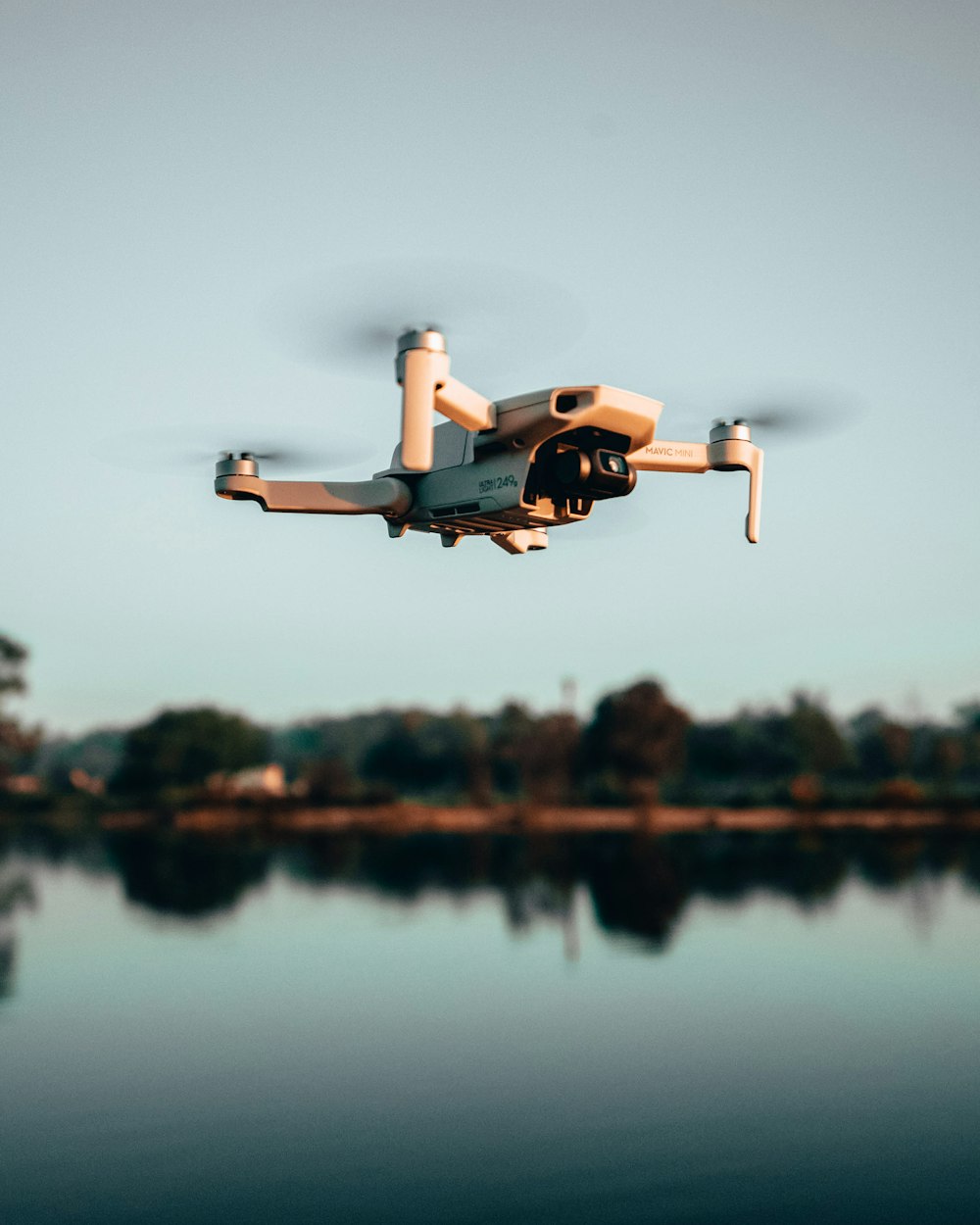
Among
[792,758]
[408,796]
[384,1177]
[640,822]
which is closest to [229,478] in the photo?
[384,1177]

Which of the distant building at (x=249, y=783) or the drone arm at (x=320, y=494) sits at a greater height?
the drone arm at (x=320, y=494)

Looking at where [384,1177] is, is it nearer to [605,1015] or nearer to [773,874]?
[605,1015]

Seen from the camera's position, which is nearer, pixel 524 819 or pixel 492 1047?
pixel 492 1047

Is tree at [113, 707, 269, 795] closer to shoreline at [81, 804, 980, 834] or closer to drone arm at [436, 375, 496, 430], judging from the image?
shoreline at [81, 804, 980, 834]

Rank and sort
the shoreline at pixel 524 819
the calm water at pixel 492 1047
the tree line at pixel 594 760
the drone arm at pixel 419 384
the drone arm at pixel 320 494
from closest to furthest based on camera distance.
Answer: the drone arm at pixel 419 384, the drone arm at pixel 320 494, the calm water at pixel 492 1047, the shoreline at pixel 524 819, the tree line at pixel 594 760

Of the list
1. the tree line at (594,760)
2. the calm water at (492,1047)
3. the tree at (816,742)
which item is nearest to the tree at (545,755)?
the tree line at (594,760)

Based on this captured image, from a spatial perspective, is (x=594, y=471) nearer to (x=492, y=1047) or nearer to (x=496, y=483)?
(x=496, y=483)

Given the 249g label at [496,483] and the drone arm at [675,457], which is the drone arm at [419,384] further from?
the drone arm at [675,457]

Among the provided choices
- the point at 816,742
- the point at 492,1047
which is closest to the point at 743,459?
the point at 492,1047
